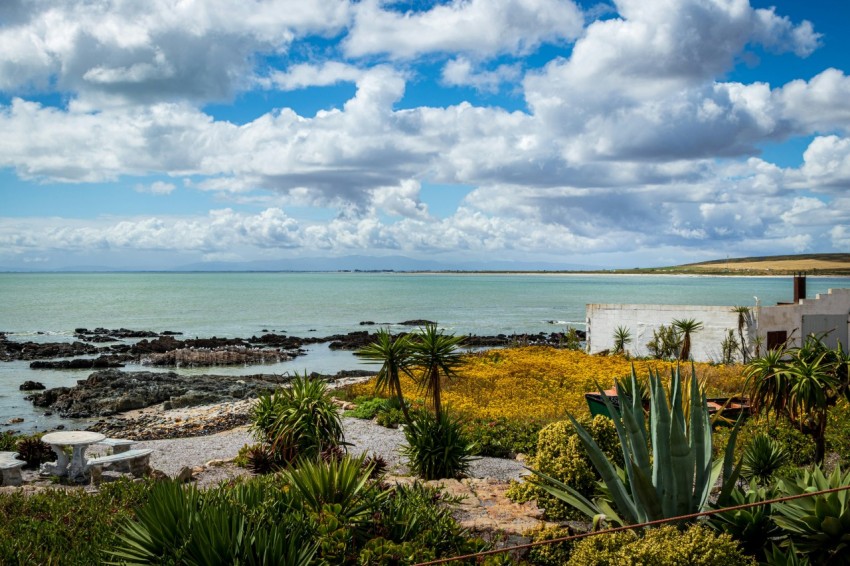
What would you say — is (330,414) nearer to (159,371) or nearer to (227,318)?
(159,371)

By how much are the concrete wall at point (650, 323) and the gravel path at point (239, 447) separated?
55.5ft

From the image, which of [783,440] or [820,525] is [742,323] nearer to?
[783,440]

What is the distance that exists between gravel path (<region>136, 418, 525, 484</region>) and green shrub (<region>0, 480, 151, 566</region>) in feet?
9.12

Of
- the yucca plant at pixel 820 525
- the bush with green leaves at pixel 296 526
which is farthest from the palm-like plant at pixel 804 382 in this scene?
the bush with green leaves at pixel 296 526

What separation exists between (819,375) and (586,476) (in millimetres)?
3663

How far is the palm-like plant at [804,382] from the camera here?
9469 mm

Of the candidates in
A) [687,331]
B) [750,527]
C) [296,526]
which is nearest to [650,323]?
[687,331]

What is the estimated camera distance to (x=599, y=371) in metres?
23.5

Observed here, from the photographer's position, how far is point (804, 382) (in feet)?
30.7

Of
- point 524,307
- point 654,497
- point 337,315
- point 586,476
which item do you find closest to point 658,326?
point 586,476

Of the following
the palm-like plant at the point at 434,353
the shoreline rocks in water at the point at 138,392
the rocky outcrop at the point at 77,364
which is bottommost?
the rocky outcrop at the point at 77,364

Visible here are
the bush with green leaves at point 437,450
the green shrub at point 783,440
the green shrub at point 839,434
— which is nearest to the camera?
the bush with green leaves at point 437,450

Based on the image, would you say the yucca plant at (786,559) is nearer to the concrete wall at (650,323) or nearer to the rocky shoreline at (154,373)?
the rocky shoreline at (154,373)

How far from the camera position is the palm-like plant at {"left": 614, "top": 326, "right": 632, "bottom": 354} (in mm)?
30802
